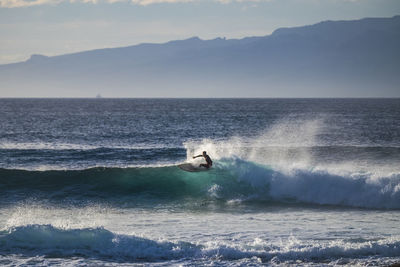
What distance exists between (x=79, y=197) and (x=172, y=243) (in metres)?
10.0

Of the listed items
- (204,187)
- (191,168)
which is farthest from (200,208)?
(191,168)

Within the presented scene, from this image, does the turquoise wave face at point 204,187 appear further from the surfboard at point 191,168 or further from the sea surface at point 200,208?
the surfboard at point 191,168

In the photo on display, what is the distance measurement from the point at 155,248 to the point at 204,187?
10.3 meters

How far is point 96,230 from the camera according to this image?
1702 cm

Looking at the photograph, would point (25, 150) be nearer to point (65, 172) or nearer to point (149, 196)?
point (65, 172)

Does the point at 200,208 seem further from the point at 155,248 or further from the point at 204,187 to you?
the point at 155,248

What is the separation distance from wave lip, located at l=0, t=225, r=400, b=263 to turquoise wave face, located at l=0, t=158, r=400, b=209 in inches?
263

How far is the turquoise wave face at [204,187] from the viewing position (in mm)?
23547

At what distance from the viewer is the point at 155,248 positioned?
52.2 feet

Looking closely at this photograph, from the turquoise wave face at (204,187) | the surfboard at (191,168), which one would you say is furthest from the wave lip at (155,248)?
the surfboard at (191,168)

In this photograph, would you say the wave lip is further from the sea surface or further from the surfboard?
the surfboard

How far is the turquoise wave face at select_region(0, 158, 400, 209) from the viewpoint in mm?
23547

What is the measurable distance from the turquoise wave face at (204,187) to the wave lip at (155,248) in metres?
6.67

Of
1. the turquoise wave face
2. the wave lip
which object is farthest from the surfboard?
the wave lip
